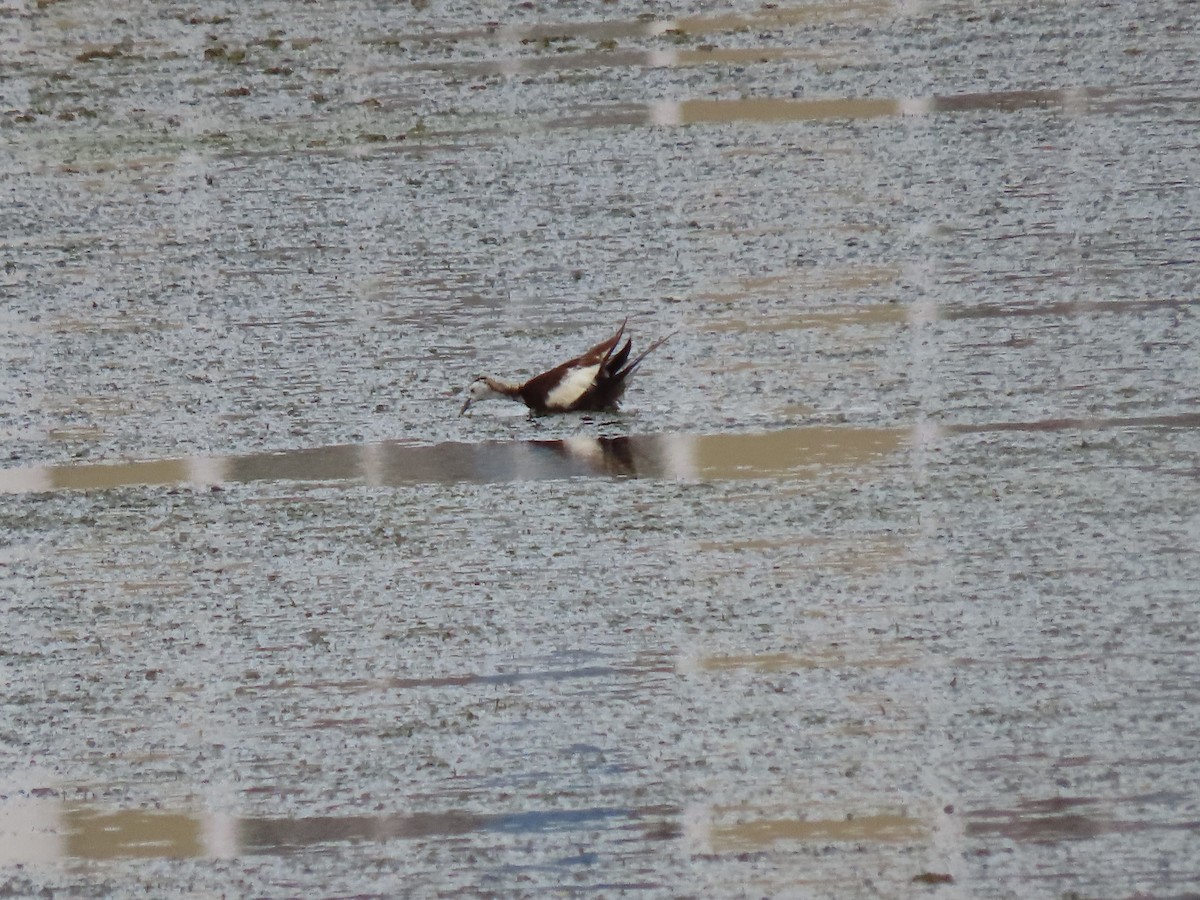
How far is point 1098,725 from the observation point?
3.47 ft

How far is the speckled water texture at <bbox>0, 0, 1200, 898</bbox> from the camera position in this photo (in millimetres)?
1031

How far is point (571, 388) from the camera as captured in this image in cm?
Result: 139

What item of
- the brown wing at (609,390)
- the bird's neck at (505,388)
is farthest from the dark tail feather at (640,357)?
the bird's neck at (505,388)

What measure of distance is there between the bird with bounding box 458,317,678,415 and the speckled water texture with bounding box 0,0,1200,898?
2 centimetres

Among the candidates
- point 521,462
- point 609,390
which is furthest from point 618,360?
point 521,462

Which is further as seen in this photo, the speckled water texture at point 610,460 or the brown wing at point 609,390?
the brown wing at point 609,390

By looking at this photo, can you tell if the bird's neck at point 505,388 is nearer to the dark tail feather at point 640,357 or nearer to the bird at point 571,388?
the bird at point 571,388

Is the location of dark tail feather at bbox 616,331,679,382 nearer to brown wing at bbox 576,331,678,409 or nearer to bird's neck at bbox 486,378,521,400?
brown wing at bbox 576,331,678,409

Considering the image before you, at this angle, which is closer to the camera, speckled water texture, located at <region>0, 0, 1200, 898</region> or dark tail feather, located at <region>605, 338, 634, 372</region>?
speckled water texture, located at <region>0, 0, 1200, 898</region>

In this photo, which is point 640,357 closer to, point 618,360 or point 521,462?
point 618,360

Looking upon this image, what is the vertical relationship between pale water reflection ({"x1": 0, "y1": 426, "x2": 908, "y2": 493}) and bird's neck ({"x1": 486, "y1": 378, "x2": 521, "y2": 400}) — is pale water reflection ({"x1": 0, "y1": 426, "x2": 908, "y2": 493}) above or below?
below

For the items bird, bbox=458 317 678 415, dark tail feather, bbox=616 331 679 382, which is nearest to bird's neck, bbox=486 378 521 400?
bird, bbox=458 317 678 415

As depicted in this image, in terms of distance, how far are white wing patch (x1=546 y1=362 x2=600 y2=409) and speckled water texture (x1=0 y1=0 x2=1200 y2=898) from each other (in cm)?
4

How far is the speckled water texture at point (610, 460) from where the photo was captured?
3.38 feet
